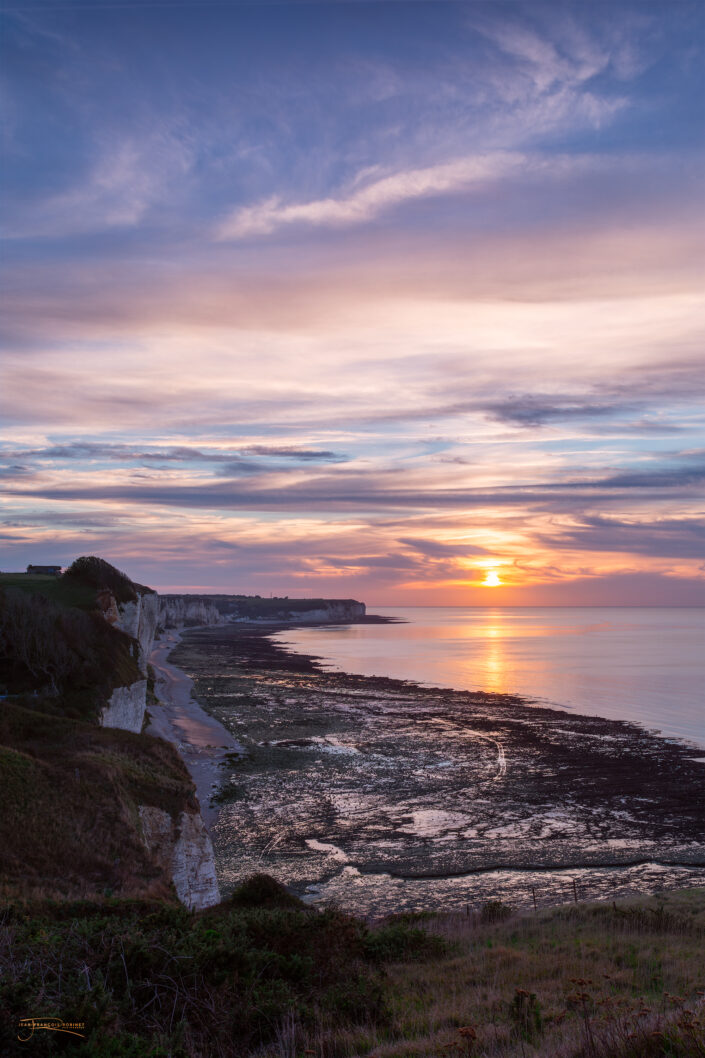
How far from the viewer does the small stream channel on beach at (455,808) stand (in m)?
23.3

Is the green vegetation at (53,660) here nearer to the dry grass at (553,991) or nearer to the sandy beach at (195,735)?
the sandy beach at (195,735)

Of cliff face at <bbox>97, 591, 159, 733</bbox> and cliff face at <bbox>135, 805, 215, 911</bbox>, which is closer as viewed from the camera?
cliff face at <bbox>135, 805, 215, 911</bbox>

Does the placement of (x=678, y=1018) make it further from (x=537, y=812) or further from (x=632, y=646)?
(x=632, y=646)

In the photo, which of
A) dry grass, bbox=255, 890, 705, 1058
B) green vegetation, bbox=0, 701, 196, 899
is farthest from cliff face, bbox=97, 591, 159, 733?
dry grass, bbox=255, 890, 705, 1058

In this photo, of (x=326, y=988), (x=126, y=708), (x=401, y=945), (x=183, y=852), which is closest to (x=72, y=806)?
(x=183, y=852)

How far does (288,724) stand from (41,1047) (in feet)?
155

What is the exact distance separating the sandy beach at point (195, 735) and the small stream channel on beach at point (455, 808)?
0.94m

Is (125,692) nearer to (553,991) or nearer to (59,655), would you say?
(59,655)

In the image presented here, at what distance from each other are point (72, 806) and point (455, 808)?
18018mm

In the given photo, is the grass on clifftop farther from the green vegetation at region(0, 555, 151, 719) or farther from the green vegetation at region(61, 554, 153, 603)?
the green vegetation at region(61, 554, 153, 603)

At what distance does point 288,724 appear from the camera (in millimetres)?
53219

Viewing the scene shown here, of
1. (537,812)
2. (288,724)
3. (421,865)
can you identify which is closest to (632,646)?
(288,724)

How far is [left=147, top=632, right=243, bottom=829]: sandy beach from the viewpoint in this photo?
3503 cm
